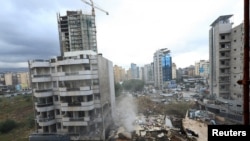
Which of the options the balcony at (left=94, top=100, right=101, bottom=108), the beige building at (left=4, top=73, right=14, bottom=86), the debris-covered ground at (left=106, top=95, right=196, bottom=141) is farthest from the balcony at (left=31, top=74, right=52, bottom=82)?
the beige building at (left=4, top=73, right=14, bottom=86)

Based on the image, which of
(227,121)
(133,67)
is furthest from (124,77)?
(227,121)

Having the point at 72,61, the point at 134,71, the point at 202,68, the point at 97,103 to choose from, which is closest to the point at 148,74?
the point at 134,71

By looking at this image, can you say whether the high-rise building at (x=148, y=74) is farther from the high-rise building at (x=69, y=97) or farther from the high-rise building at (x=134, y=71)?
the high-rise building at (x=69, y=97)

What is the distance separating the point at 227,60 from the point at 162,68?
4654cm

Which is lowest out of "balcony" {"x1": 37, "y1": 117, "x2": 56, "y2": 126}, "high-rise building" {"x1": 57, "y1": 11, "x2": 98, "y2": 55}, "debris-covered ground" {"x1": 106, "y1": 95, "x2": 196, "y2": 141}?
"debris-covered ground" {"x1": 106, "y1": 95, "x2": 196, "y2": 141}

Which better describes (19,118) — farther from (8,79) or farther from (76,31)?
(8,79)

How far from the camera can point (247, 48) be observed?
10.5 feet

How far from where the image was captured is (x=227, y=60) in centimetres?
2961

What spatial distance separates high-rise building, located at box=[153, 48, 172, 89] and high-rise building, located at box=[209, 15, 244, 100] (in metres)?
44.2

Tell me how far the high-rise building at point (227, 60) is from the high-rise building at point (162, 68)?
145 feet

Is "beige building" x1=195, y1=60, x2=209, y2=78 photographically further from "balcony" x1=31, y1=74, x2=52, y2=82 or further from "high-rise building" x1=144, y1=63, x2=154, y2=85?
"balcony" x1=31, y1=74, x2=52, y2=82

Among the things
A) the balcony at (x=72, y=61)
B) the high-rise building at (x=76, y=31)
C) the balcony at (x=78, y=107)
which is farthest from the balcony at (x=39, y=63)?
the high-rise building at (x=76, y=31)

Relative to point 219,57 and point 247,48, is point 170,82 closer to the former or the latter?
point 219,57

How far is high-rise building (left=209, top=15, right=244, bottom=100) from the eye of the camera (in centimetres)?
2759
